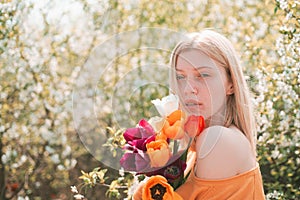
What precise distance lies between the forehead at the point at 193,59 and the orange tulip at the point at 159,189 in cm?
36

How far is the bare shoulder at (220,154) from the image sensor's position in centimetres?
194

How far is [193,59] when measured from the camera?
2012 millimetres

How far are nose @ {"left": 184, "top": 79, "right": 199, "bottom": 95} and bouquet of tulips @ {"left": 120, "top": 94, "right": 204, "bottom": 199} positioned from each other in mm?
41

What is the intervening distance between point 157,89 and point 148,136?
1.74m

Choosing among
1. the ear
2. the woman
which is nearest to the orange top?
the woman

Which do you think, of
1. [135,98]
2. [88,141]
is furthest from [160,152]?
[135,98]

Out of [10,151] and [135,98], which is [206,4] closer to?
[10,151]

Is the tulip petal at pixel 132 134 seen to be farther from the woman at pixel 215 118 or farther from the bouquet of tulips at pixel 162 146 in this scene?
the woman at pixel 215 118

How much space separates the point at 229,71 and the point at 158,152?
0.39 metres

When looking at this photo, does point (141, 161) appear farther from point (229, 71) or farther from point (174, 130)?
point (229, 71)

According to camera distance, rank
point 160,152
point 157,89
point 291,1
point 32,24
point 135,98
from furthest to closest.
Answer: point 32,24 → point 157,89 → point 291,1 → point 135,98 → point 160,152

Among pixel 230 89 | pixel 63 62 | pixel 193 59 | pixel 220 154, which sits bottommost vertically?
pixel 63 62

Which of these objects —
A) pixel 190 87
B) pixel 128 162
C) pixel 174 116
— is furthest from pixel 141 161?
pixel 190 87

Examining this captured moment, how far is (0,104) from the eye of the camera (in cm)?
493
